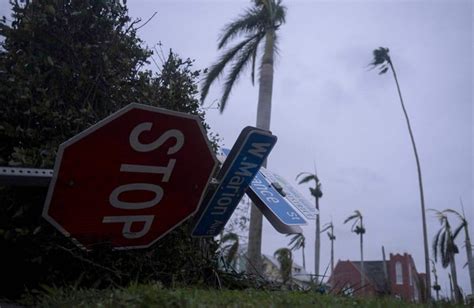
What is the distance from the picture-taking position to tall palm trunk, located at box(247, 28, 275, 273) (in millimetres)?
12977

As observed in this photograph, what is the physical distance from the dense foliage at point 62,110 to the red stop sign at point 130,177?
0.41 metres

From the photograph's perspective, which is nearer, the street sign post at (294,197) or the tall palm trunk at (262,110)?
the street sign post at (294,197)

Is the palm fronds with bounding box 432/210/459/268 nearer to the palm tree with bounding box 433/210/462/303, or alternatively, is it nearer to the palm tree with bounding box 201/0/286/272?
the palm tree with bounding box 433/210/462/303

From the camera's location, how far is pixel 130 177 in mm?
3180

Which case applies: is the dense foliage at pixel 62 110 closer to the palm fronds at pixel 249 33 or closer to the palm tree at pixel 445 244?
the palm fronds at pixel 249 33

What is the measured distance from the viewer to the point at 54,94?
411cm

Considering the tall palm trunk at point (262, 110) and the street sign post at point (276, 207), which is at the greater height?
the tall palm trunk at point (262, 110)

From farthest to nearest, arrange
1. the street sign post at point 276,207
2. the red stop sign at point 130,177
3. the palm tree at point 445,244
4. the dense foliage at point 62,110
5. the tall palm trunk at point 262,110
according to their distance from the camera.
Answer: the palm tree at point 445,244 < the tall palm trunk at point 262,110 < the street sign post at point 276,207 < the dense foliage at point 62,110 < the red stop sign at point 130,177

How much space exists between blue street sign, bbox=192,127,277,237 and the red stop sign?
0.42m

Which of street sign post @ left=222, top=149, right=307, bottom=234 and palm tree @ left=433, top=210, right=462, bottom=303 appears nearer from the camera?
street sign post @ left=222, top=149, right=307, bottom=234

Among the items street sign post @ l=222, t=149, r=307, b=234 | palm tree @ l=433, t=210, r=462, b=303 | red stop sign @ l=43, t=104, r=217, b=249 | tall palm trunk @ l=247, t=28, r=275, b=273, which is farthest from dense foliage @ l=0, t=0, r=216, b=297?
palm tree @ l=433, t=210, r=462, b=303

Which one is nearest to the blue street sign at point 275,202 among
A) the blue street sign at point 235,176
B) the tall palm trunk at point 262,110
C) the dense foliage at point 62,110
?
the blue street sign at point 235,176

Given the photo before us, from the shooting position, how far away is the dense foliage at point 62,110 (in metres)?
3.75

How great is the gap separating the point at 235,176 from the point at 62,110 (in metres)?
1.79
